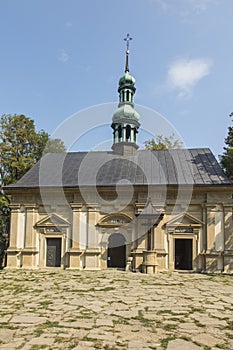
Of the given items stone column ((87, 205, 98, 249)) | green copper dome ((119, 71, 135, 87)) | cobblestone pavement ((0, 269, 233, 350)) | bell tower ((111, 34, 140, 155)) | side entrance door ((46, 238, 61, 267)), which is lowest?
cobblestone pavement ((0, 269, 233, 350))

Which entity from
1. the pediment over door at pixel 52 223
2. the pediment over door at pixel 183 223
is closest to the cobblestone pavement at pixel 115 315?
the pediment over door at pixel 183 223

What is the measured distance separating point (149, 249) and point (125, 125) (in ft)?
28.1

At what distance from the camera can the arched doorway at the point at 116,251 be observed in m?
17.7

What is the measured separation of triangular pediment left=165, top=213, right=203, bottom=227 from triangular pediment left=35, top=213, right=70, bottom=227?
5377 millimetres

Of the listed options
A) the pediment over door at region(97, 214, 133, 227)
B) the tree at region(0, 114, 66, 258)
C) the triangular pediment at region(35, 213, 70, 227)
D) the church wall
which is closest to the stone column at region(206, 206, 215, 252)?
the church wall

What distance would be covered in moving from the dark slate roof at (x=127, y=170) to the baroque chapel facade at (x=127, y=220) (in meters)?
0.06

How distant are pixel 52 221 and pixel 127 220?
3981mm

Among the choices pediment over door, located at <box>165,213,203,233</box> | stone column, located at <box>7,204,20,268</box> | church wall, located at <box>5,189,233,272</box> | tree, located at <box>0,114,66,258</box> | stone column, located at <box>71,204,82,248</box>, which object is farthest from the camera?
tree, located at <box>0,114,66,258</box>

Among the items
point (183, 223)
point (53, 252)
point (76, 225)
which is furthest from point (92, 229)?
point (183, 223)

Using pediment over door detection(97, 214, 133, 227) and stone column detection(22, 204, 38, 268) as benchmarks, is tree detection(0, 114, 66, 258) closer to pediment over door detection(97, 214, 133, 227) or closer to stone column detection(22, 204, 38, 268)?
stone column detection(22, 204, 38, 268)

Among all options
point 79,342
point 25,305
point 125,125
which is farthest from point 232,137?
point 79,342

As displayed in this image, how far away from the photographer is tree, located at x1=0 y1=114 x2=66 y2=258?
1024 inches

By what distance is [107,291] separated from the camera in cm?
1055

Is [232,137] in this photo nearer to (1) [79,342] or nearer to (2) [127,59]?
(2) [127,59]
